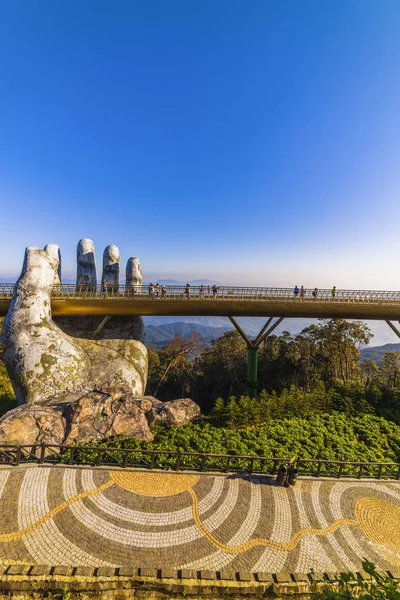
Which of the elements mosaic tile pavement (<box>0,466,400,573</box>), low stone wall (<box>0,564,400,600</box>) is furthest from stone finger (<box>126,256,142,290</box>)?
low stone wall (<box>0,564,400,600</box>)

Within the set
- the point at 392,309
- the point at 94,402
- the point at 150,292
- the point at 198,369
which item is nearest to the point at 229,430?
the point at 94,402

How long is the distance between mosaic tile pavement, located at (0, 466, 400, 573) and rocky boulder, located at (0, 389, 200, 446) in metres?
2.32

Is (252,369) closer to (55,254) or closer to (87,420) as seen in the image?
(87,420)

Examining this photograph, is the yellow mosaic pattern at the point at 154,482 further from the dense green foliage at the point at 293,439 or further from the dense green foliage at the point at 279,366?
the dense green foliage at the point at 279,366

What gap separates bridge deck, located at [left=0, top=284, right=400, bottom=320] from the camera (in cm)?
2144

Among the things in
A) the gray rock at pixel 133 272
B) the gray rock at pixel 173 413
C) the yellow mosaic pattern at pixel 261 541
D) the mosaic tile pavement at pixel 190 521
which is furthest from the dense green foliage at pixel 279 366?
the yellow mosaic pattern at pixel 261 541

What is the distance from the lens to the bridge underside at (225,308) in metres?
21.3

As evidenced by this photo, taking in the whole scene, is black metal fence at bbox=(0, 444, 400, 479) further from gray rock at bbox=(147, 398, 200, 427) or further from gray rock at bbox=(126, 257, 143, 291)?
gray rock at bbox=(126, 257, 143, 291)

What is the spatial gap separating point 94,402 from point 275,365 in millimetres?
24232

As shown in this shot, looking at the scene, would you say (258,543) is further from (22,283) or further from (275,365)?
(275,365)

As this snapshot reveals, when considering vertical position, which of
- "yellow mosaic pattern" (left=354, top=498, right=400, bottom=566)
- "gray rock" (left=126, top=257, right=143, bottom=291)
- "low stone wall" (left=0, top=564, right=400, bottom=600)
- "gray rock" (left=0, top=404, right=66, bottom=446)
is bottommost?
"yellow mosaic pattern" (left=354, top=498, right=400, bottom=566)

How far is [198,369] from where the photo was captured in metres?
37.3

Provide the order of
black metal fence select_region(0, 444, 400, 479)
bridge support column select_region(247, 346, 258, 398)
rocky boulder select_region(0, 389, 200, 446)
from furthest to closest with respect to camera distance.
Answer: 1. bridge support column select_region(247, 346, 258, 398)
2. rocky boulder select_region(0, 389, 200, 446)
3. black metal fence select_region(0, 444, 400, 479)

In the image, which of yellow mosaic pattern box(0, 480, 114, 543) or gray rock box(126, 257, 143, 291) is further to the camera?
gray rock box(126, 257, 143, 291)
